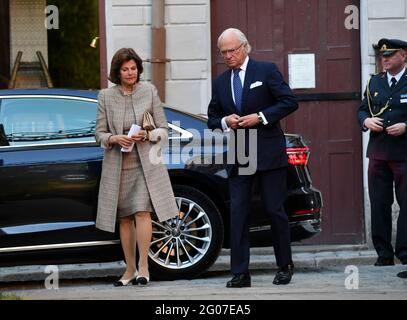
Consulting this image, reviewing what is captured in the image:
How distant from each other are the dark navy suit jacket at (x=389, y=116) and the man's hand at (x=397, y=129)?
0.08 m

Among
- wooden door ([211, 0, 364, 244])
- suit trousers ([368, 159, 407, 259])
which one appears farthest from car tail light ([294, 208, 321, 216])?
wooden door ([211, 0, 364, 244])

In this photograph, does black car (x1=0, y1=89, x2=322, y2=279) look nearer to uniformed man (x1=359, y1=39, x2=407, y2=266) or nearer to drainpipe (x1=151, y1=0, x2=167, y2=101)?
uniformed man (x1=359, y1=39, x2=407, y2=266)

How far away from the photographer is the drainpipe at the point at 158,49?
13.0 meters

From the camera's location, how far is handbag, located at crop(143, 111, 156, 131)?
9.63 metres

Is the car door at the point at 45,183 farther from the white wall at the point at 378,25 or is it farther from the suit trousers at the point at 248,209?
the white wall at the point at 378,25

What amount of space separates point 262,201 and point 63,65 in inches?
199

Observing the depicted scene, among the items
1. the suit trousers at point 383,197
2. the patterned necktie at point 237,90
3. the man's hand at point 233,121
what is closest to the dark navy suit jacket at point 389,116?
the suit trousers at point 383,197

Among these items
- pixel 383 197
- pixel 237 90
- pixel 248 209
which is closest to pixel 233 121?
pixel 237 90

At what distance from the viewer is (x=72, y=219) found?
387 inches

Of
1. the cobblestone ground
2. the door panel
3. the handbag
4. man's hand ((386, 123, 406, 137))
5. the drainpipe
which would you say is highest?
the drainpipe

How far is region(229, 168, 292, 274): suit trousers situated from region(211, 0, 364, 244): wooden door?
373cm

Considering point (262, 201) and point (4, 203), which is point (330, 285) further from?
point (4, 203)

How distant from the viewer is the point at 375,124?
10.4m

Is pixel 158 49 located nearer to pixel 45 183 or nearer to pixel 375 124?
pixel 375 124
